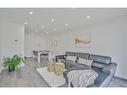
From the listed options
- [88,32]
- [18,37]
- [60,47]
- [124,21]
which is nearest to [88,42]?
[88,32]

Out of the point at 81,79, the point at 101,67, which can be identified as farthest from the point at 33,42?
the point at 81,79

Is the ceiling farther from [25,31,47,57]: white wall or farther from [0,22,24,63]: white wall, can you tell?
[25,31,47,57]: white wall

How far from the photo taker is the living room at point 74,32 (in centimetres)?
359

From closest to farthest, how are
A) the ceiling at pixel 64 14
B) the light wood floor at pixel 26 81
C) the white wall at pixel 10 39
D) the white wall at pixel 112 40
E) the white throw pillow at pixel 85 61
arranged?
the light wood floor at pixel 26 81
the ceiling at pixel 64 14
the white wall at pixel 112 40
the white throw pillow at pixel 85 61
the white wall at pixel 10 39

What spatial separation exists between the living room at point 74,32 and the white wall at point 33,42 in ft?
4.74

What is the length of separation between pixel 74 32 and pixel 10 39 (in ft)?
10.3

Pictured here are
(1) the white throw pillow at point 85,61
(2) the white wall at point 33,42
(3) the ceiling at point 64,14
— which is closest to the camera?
(3) the ceiling at point 64,14

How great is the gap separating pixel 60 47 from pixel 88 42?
96.2 inches

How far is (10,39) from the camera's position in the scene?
5.36m

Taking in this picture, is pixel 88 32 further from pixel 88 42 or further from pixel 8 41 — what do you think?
pixel 8 41

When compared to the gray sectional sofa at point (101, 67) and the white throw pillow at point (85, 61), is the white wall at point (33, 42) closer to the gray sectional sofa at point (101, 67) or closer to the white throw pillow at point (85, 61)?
the gray sectional sofa at point (101, 67)

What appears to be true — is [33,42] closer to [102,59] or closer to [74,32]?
[74,32]

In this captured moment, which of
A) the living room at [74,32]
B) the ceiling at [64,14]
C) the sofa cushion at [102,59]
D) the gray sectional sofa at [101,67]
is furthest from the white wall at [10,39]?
the sofa cushion at [102,59]
